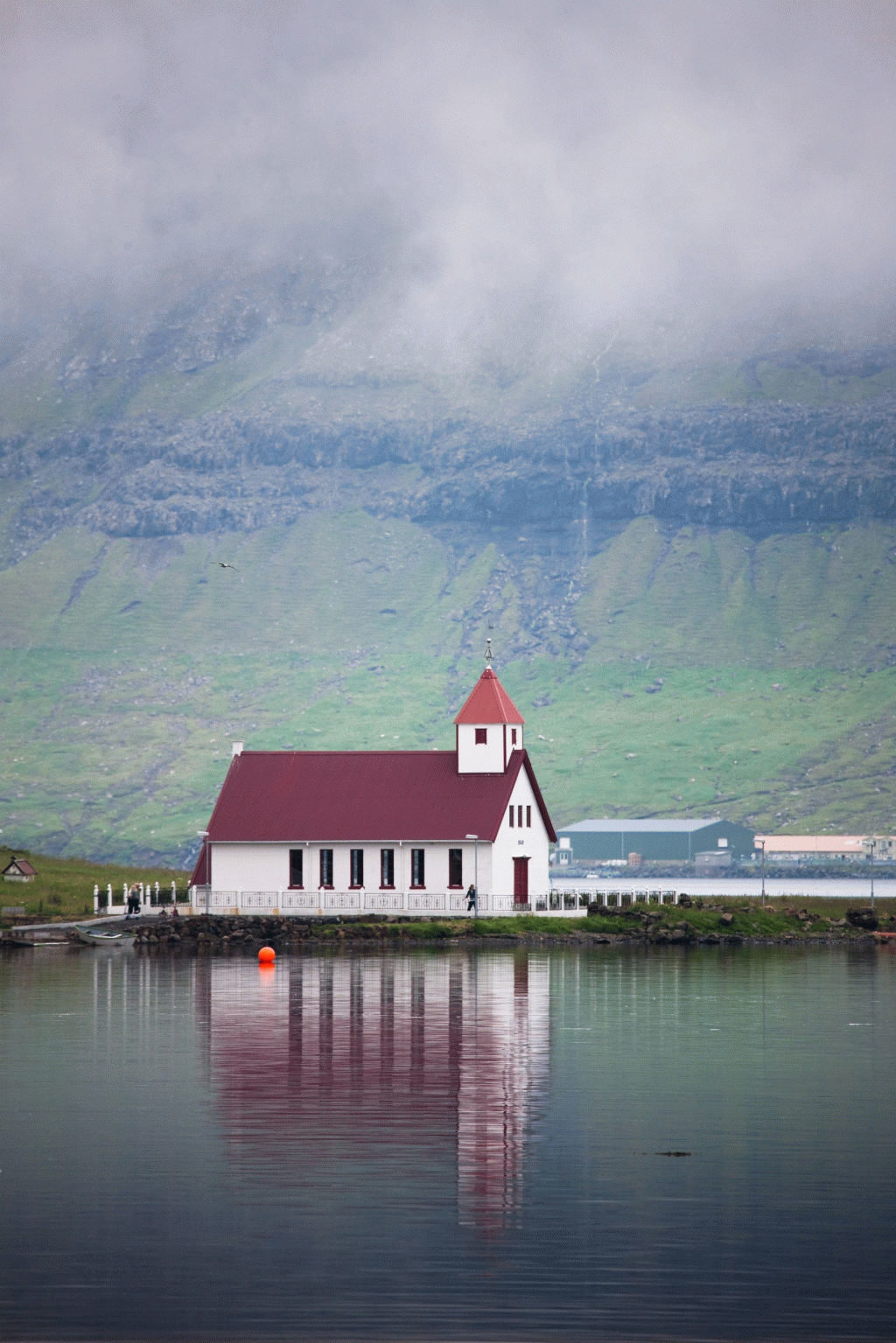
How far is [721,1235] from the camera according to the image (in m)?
22.8

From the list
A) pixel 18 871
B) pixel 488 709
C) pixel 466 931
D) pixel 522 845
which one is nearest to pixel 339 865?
pixel 466 931

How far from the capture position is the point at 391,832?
83.8m

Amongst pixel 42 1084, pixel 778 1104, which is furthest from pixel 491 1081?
pixel 42 1084

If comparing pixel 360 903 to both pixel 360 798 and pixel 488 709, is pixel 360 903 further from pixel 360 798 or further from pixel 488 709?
pixel 488 709

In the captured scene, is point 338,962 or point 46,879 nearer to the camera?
point 338,962

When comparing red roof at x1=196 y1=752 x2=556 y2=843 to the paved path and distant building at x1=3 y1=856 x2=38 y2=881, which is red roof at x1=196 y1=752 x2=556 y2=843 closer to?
the paved path

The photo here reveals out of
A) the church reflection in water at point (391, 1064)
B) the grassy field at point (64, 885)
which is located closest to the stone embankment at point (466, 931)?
the grassy field at point (64, 885)

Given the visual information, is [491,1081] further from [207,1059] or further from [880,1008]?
[880,1008]

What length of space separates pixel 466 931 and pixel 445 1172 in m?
53.8

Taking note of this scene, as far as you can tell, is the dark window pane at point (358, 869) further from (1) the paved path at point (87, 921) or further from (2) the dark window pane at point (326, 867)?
(1) the paved path at point (87, 921)

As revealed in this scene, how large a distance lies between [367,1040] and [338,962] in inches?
1067

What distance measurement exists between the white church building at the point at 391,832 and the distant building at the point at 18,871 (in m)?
16.5

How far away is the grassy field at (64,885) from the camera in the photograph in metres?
89.3

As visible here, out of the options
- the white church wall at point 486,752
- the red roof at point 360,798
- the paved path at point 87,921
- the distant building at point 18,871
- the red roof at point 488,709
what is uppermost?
the red roof at point 488,709
